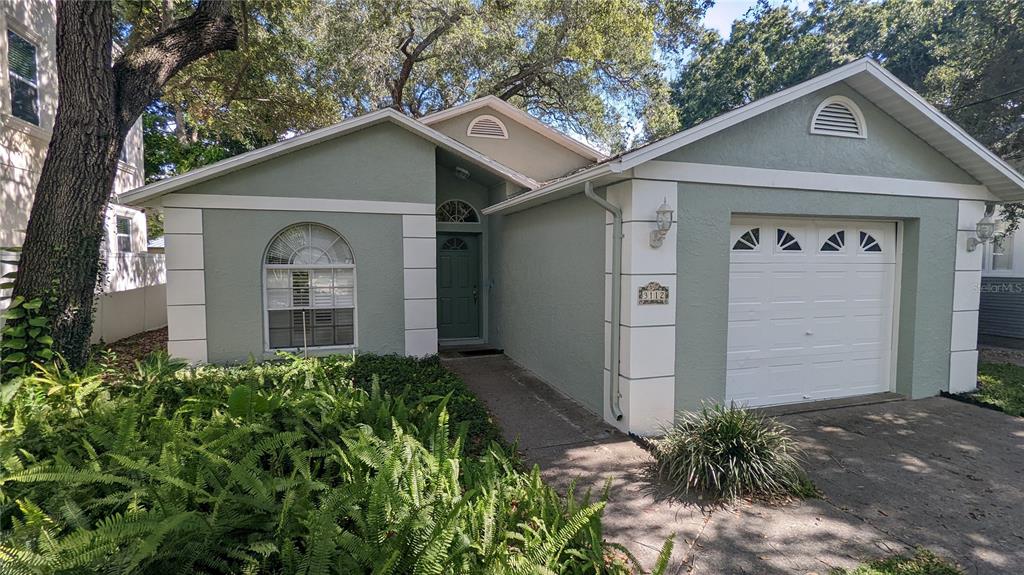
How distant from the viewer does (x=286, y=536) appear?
7.32ft

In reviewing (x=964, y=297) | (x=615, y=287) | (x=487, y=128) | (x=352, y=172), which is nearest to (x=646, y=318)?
(x=615, y=287)

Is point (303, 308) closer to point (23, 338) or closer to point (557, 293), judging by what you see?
point (23, 338)

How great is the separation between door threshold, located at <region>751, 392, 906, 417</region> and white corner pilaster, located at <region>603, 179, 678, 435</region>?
167cm

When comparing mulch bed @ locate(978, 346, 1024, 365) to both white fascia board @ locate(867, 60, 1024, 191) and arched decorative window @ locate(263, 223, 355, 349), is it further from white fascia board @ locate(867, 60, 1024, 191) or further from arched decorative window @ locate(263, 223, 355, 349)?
arched decorative window @ locate(263, 223, 355, 349)

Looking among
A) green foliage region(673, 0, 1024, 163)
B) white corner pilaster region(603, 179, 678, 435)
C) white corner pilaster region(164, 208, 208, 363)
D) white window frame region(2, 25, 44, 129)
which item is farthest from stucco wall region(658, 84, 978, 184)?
white window frame region(2, 25, 44, 129)

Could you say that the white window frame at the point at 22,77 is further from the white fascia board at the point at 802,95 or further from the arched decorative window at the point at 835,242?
the arched decorative window at the point at 835,242

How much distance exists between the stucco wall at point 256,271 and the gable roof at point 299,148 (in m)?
0.56

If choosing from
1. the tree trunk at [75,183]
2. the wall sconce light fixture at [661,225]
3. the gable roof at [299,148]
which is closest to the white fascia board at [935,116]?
the wall sconce light fixture at [661,225]

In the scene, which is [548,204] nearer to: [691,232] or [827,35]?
[691,232]

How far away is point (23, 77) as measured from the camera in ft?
25.5

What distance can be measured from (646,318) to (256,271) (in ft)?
17.6

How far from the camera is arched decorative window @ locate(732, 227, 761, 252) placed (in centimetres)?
598

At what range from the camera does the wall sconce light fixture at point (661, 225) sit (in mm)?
5113

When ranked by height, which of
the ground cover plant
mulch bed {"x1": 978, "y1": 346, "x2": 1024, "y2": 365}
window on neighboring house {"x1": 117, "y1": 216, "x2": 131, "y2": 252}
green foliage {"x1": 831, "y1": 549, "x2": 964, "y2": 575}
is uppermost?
window on neighboring house {"x1": 117, "y1": 216, "x2": 131, "y2": 252}
